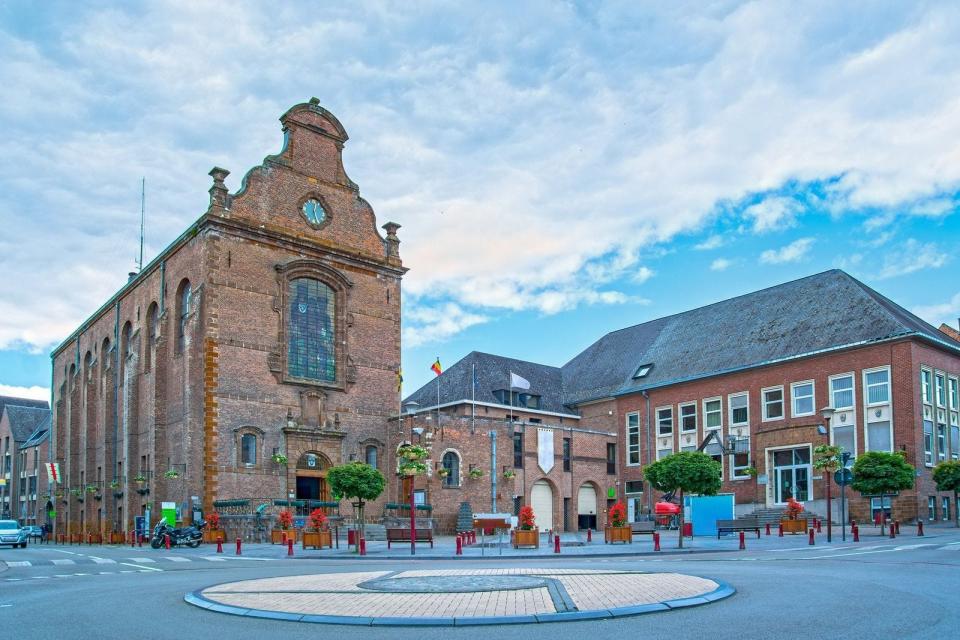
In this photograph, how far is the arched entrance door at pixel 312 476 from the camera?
46.0 m

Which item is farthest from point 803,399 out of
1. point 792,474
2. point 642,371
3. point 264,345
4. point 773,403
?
point 264,345

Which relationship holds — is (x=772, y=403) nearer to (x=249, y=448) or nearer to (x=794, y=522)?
(x=794, y=522)

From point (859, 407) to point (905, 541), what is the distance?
52.0 ft

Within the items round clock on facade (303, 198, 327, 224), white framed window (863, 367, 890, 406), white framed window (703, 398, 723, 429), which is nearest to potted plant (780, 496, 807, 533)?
white framed window (863, 367, 890, 406)

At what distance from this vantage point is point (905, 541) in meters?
30.2

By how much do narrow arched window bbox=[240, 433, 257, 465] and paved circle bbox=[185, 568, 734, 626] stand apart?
2687 centimetres

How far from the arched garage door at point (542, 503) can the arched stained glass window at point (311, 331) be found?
13.2 meters

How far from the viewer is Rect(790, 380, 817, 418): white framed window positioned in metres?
47.5

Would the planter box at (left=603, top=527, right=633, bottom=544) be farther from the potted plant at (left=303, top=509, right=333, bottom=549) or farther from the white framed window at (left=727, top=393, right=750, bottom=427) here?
the white framed window at (left=727, top=393, right=750, bottom=427)

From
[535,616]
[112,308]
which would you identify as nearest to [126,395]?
[112,308]

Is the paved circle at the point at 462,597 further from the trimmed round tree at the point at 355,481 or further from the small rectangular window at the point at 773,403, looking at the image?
the small rectangular window at the point at 773,403

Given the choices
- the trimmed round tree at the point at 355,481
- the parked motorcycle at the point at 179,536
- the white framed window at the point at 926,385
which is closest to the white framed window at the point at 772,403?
the white framed window at the point at 926,385

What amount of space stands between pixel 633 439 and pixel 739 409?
834 centimetres

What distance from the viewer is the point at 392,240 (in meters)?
52.5
